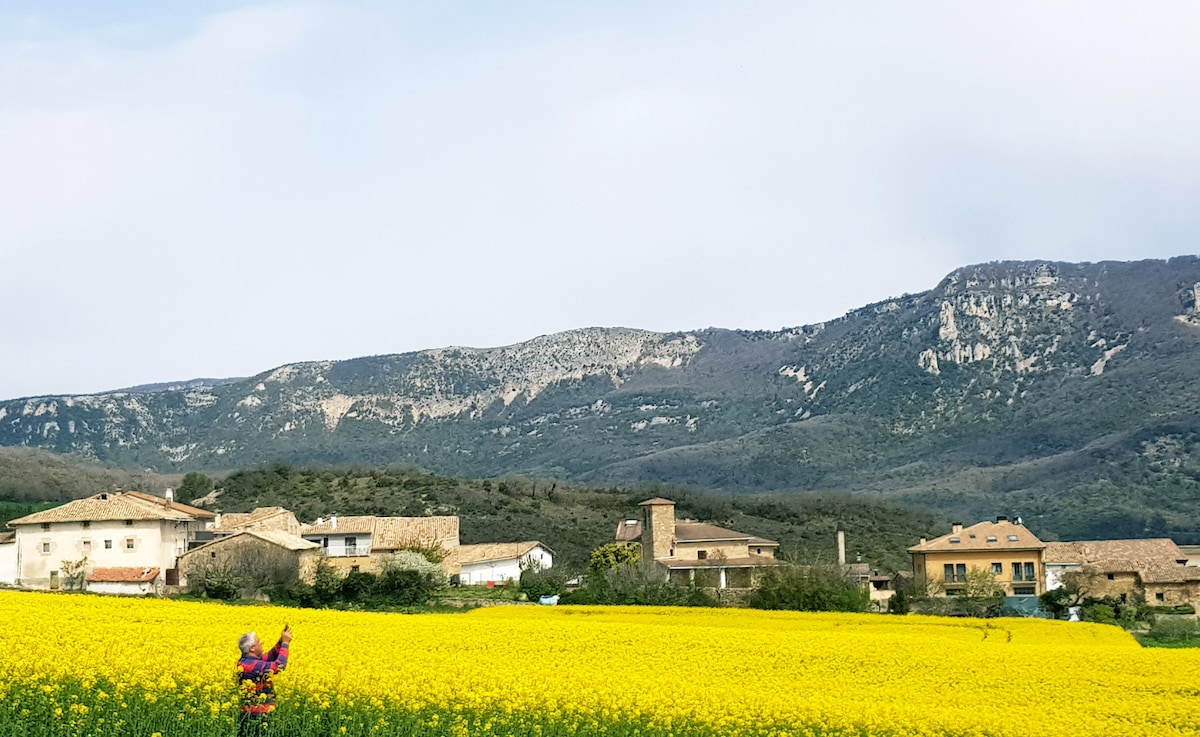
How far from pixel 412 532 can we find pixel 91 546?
58.8 feet

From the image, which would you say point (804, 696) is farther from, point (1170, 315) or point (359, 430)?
point (359, 430)

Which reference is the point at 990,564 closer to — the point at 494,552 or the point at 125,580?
the point at 494,552

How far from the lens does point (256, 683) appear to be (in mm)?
14352

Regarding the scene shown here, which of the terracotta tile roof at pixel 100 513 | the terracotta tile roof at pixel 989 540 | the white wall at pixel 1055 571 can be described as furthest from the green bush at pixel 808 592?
the terracotta tile roof at pixel 100 513

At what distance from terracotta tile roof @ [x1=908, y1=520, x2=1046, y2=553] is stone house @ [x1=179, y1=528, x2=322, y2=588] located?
3037cm

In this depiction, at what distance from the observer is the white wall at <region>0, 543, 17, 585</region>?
62594 mm

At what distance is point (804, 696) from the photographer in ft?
65.7

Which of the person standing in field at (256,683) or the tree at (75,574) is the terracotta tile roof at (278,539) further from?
the person standing in field at (256,683)

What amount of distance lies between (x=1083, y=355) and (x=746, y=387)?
154ft

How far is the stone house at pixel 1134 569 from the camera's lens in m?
60.6

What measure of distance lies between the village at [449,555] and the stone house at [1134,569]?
0.07 metres

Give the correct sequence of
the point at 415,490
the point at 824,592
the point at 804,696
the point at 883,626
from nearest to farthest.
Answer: the point at 804,696
the point at 883,626
the point at 824,592
the point at 415,490

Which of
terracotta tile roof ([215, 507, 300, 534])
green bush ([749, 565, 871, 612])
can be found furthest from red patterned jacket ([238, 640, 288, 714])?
terracotta tile roof ([215, 507, 300, 534])

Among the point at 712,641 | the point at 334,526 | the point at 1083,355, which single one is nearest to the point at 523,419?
the point at 1083,355
